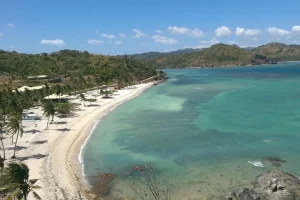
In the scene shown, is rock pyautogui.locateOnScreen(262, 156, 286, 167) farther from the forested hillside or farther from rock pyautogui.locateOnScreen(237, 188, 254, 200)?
the forested hillside

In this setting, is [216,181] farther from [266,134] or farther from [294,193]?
[266,134]

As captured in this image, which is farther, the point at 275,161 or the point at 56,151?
the point at 56,151

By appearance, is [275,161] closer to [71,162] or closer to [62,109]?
[71,162]

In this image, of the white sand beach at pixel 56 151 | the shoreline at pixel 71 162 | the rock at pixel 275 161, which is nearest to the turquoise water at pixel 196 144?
the rock at pixel 275 161

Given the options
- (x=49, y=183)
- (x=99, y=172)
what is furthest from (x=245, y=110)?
(x=49, y=183)

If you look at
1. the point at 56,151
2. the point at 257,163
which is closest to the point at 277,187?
the point at 257,163

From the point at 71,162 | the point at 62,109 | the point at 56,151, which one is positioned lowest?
the point at 71,162

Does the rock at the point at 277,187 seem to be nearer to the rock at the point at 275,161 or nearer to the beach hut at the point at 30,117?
the rock at the point at 275,161
